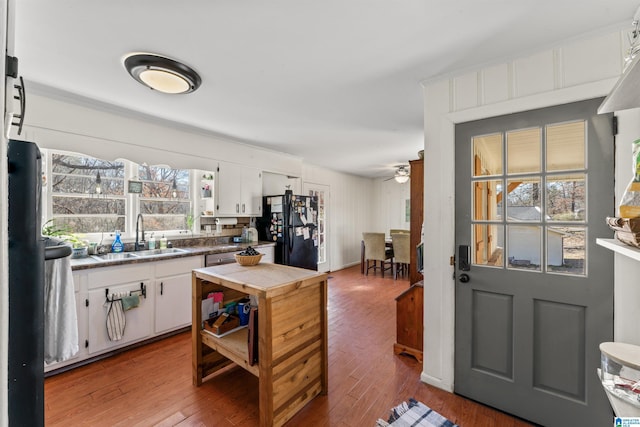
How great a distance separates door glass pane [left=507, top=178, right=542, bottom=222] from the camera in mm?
1769

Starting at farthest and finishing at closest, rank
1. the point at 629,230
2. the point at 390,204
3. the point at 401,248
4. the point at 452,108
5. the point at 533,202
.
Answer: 1. the point at 390,204
2. the point at 401,248
3. the point at 452,108
4. the point at 533,202
5. the point at 629,230

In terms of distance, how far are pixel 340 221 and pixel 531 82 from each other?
16.5ft

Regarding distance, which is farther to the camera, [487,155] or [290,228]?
[290,228]

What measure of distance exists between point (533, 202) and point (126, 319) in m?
3.47

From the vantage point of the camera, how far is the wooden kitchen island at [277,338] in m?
1.66

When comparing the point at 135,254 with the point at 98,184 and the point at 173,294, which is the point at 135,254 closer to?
the point at 173,294

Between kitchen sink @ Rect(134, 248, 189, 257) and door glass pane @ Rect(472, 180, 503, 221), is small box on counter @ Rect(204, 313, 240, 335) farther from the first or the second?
door glass pane @ Rect(472, 180, 503, 221)

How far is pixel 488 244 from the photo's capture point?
1934 millimetres

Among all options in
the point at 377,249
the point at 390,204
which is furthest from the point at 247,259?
the point at 390,204

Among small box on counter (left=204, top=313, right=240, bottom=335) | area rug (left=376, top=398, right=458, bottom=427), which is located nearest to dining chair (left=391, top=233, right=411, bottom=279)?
small box on counter (left=204, top=313, right=240, bottom=335)

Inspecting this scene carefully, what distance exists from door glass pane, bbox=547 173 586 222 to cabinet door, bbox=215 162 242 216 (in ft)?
11.6

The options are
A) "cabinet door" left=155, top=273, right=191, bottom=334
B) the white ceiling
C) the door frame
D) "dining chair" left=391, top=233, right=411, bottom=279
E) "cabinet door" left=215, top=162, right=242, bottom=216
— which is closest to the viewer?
the white ceiling

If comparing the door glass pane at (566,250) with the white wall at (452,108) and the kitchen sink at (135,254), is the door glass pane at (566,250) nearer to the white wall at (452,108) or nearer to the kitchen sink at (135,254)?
the white wall at (452,108)

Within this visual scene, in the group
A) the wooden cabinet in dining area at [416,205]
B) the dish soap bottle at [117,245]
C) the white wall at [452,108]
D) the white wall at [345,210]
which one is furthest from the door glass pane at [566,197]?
the white wall at [345,210]
